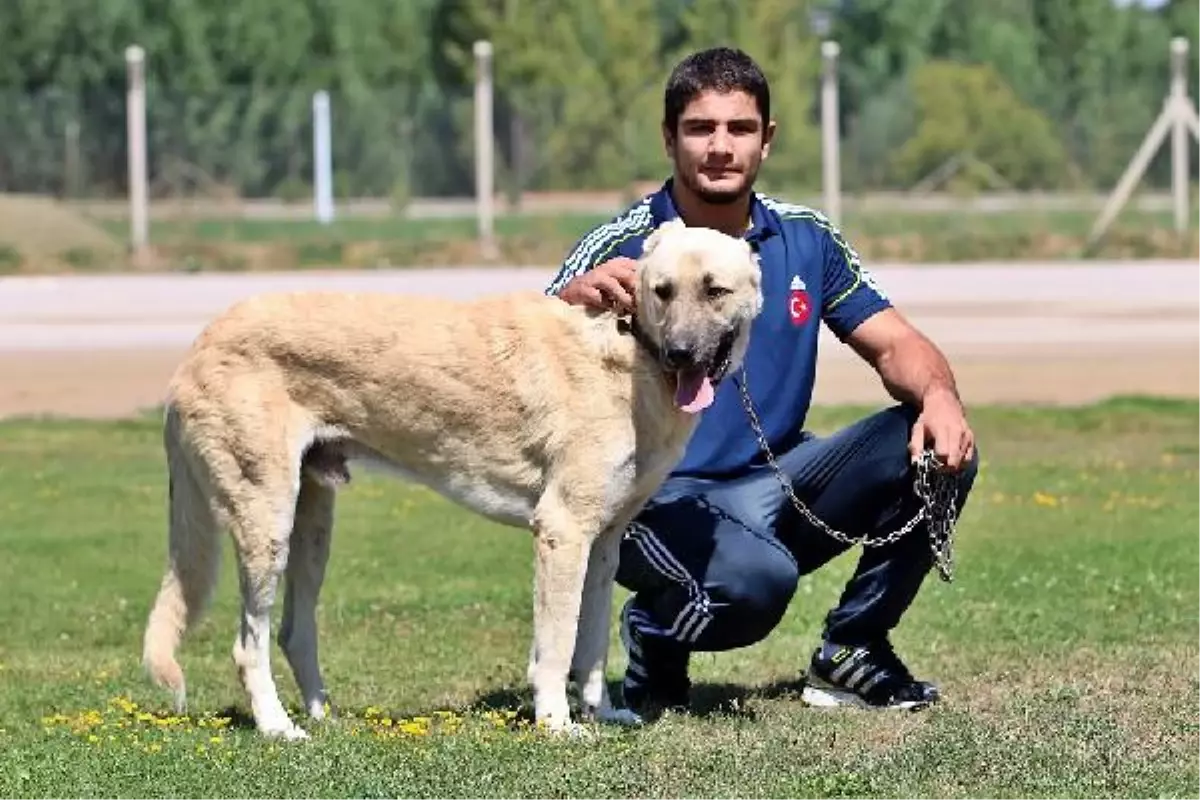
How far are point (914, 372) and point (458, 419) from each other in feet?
5.03

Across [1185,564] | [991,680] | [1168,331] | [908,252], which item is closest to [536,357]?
[991,680]

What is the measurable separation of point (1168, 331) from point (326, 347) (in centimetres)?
1684

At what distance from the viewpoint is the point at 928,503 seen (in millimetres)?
7500

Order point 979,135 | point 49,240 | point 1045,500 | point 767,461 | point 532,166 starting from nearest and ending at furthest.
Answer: point 767,461 < point 1045,500 < point 49,240 < point 532,166 < point 979,135

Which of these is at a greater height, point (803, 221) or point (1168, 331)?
point (803, 221)

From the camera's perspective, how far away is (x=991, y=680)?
8.00 meters

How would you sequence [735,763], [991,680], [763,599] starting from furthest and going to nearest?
[991,680], [763,599], [735,763]

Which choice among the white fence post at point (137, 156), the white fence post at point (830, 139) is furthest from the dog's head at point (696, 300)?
the white fence post at point (830, 139)

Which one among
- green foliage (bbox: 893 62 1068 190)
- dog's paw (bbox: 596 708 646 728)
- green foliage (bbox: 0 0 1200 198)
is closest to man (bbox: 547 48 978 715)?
dog's paw (bbox: 596 708 646 728)

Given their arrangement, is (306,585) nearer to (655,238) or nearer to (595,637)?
(595,637)

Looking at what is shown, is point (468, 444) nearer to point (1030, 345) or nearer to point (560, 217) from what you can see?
point (1030, 345)

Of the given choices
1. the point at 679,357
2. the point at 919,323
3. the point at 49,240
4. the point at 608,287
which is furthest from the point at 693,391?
the point at 49,240

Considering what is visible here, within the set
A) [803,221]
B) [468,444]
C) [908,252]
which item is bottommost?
[908,252]

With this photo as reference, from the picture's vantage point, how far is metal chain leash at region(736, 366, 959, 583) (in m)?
7.49
